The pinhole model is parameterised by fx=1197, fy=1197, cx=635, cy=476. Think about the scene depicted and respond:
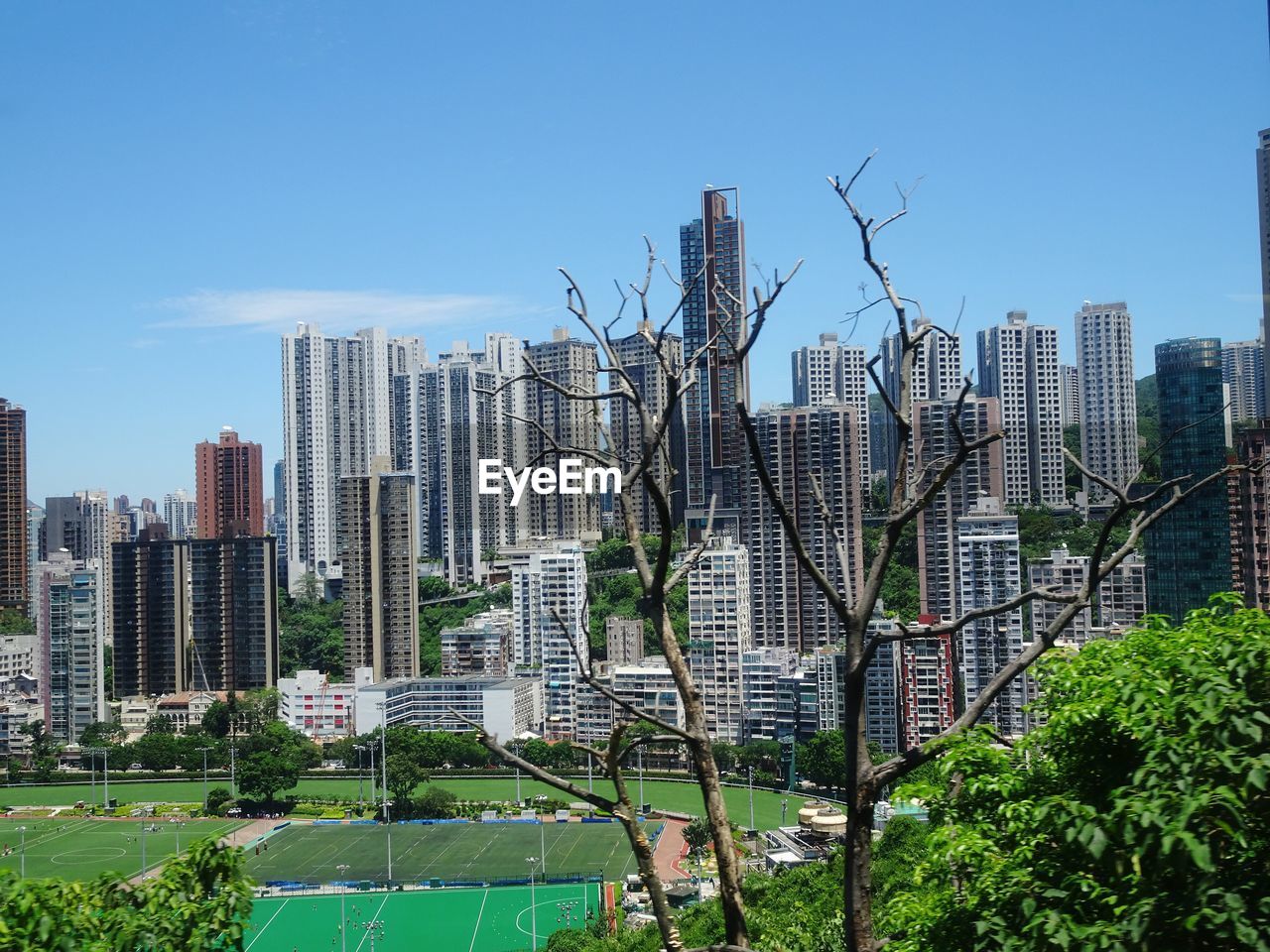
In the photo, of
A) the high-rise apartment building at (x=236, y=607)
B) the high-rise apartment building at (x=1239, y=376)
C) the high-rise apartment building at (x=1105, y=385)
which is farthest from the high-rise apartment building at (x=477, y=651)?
the high-rise apartment building at (x=1239, y=376)

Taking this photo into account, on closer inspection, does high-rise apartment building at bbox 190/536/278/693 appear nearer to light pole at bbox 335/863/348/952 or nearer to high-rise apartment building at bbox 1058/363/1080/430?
light pole at bbox 335/863/348/952

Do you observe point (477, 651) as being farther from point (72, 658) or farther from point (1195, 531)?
point (1195, 531)

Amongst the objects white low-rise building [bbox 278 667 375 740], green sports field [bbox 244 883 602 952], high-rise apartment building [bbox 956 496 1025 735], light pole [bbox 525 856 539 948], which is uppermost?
high-rise apartment building [bbox 956 496 1025 735]

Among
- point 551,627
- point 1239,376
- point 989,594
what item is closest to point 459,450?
point 551,627

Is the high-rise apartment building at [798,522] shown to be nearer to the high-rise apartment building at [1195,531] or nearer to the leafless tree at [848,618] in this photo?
the high-rise apartment building at [1195,531]

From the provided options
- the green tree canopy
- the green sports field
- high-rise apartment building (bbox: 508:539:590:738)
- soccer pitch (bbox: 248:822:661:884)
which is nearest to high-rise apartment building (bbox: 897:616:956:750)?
soccer pitch (bbox: 248:822:661:884)

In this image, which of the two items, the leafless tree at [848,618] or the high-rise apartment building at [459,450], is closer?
the leafless tree at [848,618]
